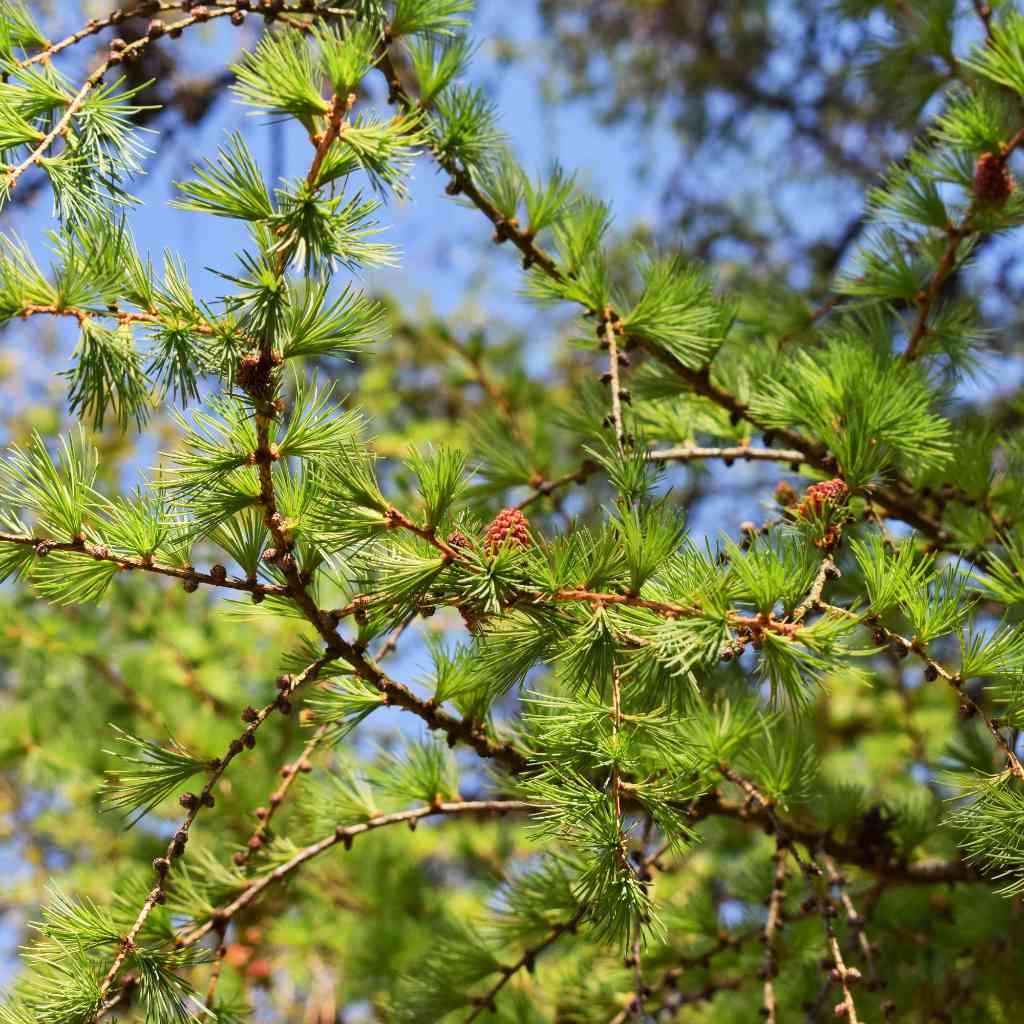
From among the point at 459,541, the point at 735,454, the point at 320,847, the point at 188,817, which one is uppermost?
the point at 735,454

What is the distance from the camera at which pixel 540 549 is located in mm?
1111

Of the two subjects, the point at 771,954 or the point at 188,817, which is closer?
the point at 188,817

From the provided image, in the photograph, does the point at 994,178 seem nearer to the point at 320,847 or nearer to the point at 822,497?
the point at 822,497

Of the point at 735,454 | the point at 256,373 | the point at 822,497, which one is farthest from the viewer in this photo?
the point at 735,454

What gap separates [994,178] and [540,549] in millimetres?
851

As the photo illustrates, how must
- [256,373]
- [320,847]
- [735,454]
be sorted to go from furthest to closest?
[735,454], [320,847], [256,373]

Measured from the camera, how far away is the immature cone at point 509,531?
43.6 inches

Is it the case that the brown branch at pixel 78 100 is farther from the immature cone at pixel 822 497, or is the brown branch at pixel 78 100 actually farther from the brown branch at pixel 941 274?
the brown branch at pixel 941 274

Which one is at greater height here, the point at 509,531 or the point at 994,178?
the point at 994,178

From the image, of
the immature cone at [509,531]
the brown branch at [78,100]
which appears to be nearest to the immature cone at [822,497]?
the immature cone at [509,531]

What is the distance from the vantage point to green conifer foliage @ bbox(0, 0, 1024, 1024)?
3.47ft

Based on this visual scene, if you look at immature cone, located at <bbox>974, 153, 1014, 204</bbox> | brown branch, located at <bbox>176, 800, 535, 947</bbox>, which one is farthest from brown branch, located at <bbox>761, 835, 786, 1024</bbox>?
immature cone, located at <bbox>974, 153, 1014, 204</bbox>

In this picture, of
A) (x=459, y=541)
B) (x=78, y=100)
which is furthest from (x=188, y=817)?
(x=78, y=100)

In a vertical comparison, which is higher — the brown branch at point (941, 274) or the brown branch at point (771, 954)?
the brown branch at point (941, 274)
